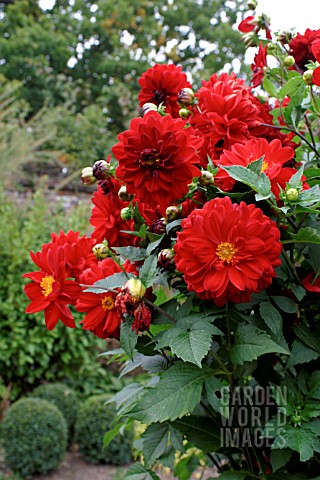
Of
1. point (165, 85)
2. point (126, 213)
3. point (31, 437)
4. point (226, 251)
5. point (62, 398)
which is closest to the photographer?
point (226, 251)

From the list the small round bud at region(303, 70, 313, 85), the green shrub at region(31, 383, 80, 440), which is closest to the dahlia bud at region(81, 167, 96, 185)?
the small round bud at region(303, 70, 313, 85)

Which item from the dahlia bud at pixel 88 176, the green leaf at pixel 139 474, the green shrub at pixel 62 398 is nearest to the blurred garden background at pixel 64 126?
the green shrub at pixel 62 398

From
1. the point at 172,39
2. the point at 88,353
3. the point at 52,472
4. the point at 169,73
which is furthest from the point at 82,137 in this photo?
the point at 169,73

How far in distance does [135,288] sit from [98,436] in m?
2.75

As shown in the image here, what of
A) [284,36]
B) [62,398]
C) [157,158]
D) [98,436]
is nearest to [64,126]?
[62,398]

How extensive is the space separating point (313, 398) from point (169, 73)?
508 millimetres

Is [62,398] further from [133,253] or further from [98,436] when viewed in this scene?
[133,253]

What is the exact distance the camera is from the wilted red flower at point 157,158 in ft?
1.98

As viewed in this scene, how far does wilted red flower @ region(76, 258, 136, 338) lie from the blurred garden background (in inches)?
86.6

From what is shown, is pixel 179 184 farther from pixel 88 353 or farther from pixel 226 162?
pixel 88 353

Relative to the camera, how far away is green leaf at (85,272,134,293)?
0.62 metres

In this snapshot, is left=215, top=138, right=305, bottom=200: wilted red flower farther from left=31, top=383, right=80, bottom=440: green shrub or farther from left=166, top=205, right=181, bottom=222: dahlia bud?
left=31, top=383, right=80, bottom=440: green shrub

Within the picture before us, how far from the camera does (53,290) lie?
0.68 metres

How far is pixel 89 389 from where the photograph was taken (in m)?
3.67
